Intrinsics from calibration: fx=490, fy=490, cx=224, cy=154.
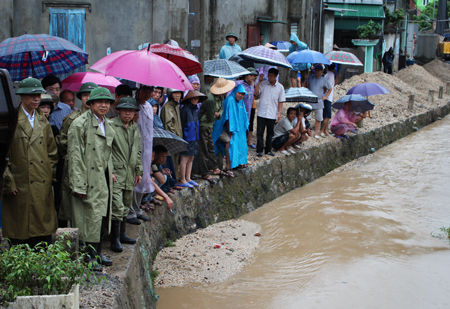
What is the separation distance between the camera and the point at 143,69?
16.9 feet

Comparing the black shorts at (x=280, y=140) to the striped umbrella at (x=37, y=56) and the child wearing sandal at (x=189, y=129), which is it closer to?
the child wearing sandal at (x=189, y=129)

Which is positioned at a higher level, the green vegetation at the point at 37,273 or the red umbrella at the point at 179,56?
the red umbrella at the point at 179,56

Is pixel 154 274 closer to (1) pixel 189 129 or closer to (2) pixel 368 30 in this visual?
(1) pixel 189 129

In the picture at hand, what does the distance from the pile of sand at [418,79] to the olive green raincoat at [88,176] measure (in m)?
21.3

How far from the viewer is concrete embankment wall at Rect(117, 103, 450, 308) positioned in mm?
5020

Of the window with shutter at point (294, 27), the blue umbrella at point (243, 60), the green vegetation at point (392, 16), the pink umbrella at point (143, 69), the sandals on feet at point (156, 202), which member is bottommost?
the sandals on feet at point (156, 202)

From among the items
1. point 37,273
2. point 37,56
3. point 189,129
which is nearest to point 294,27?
point 189,129

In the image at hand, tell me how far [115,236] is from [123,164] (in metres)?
0.72

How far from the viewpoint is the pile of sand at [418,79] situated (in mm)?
23641

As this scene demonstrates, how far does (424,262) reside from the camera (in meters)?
6.88

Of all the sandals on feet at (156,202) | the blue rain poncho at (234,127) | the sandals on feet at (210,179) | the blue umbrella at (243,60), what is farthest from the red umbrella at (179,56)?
the blue umbrella at (243,60)

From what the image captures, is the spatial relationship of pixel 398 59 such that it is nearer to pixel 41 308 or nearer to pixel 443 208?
pixel 443 208

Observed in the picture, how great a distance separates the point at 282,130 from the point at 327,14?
34.4 feet

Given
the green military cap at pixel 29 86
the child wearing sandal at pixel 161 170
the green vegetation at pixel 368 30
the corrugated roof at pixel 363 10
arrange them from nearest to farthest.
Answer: the green military cap at pixel 29 86 < the child wearing sandal at pixel 161 170 < the green vegetation at pixel 368 30 < the corrugated roof at pixel 363 10
